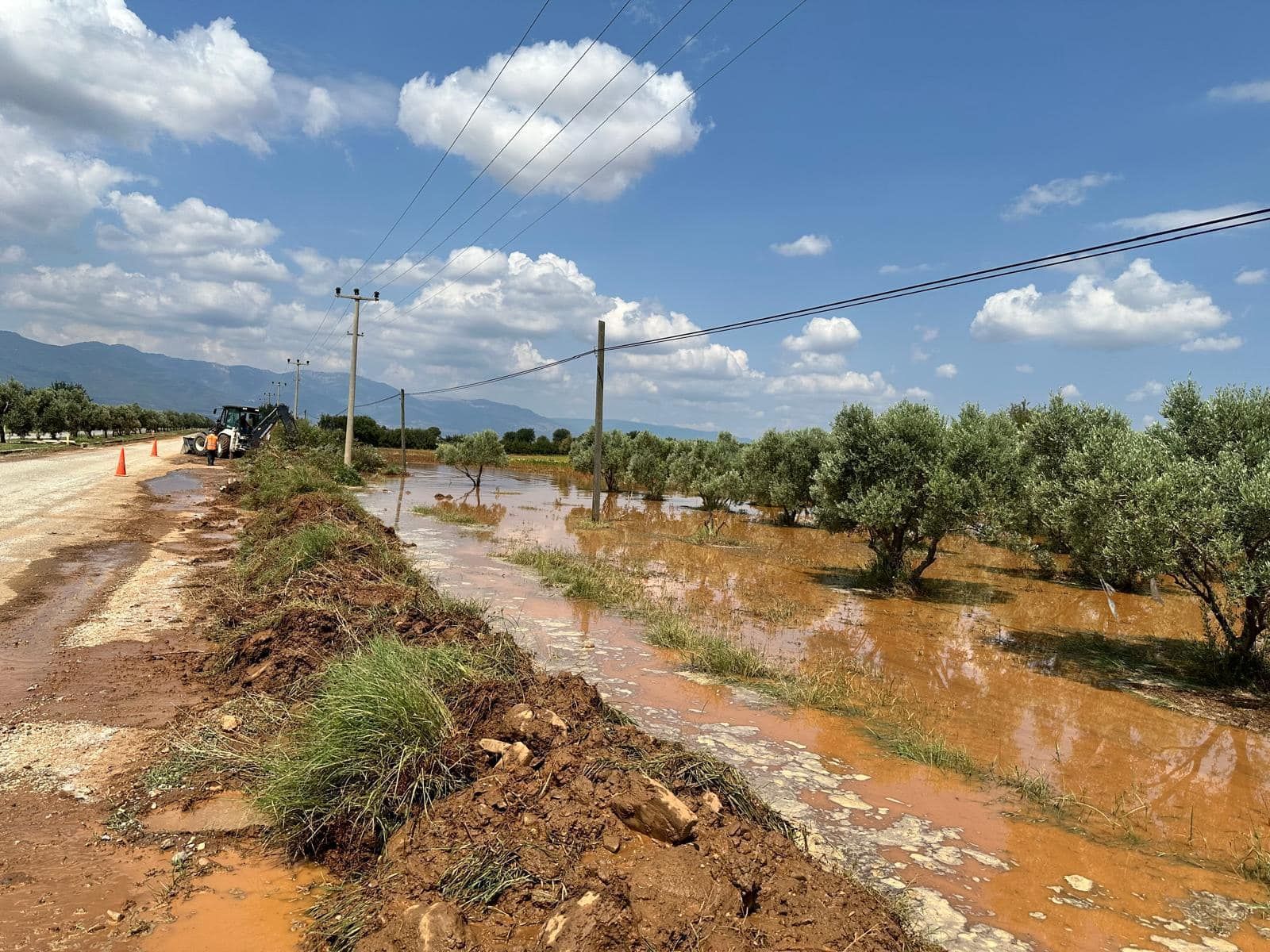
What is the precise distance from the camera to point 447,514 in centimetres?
2753

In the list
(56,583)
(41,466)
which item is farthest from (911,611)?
(41,466)

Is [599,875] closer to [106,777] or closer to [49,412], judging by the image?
[106,777]

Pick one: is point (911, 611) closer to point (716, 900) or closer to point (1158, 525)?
point (1158, 525)

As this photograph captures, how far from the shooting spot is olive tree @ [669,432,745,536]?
3300cm

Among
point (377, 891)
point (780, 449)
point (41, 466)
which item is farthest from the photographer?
point (780, 449)

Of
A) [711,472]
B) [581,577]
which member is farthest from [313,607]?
[711,472]

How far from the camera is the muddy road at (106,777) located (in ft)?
12.7

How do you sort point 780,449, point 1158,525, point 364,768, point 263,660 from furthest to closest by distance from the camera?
point 780,449 < point 1158,525 < point 263,660 < point 364,768

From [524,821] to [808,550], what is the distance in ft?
71.2

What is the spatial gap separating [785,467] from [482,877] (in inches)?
1143

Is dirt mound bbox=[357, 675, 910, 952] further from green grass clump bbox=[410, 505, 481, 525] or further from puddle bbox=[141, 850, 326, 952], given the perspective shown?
green grass clump bbox=[410, 505, 481, 525]

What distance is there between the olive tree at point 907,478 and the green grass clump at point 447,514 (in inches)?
529

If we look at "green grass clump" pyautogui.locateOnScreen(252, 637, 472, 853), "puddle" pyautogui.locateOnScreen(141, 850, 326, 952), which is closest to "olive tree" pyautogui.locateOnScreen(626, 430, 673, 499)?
"green grass clump" pyautogui.locateOnScreen(252, 637, 472, 853)

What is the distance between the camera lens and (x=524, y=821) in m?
4.06
